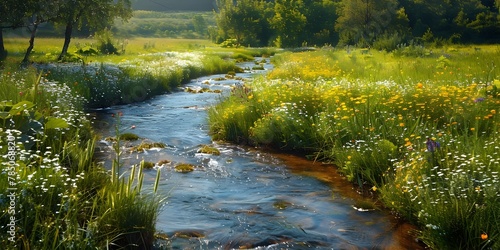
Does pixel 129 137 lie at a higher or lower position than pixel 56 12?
lower

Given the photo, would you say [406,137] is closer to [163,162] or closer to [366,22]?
[163,162]

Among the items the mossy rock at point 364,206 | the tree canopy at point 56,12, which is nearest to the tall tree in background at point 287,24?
the tree canopy at point 56,12

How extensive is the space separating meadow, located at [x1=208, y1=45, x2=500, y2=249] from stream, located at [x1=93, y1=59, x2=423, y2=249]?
0.43 meters

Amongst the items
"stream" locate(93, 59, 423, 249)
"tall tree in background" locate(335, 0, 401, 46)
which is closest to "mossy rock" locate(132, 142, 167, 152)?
"stream" locate(93, 59, 423, 249)

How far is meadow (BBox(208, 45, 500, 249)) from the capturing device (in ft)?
20.2

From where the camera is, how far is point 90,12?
28844 mm

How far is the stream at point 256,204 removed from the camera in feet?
21.7

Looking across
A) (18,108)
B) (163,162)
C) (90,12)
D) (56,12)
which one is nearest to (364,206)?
(163,162)

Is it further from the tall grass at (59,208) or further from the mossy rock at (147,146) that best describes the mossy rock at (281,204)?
the mossy rock at (147,146)

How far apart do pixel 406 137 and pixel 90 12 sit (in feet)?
78.3

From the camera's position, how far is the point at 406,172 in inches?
306

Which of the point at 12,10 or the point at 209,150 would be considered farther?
the point at 12,10

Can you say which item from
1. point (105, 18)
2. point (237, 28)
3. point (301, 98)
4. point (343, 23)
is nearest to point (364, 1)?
point (343, 23)

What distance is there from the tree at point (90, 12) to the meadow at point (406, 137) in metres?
14.9
